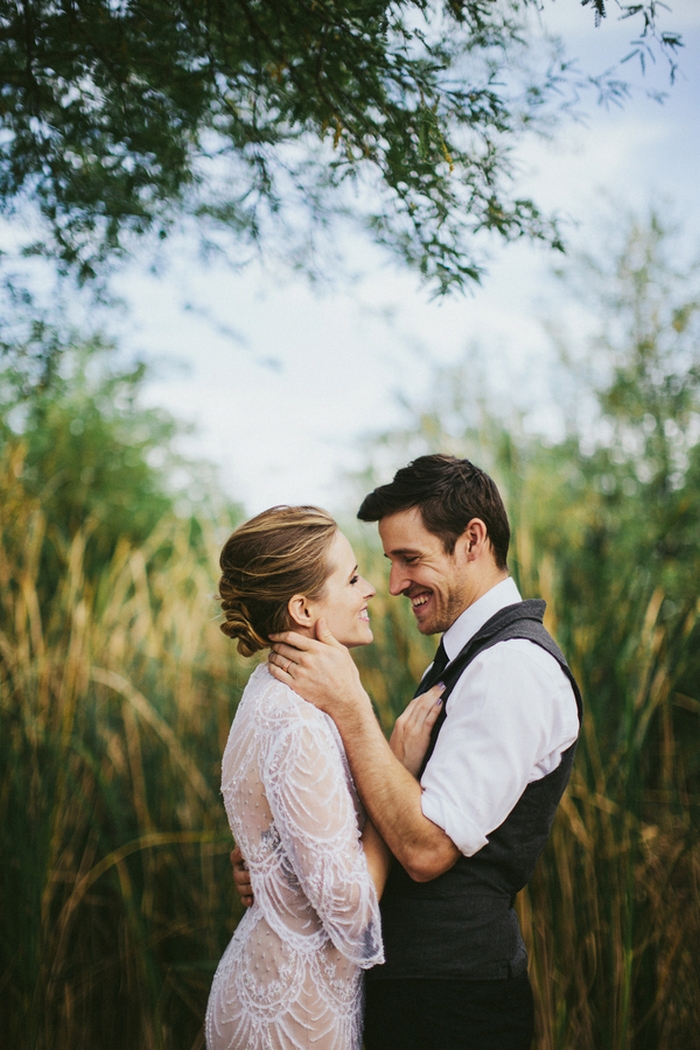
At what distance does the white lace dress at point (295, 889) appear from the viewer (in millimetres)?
1580

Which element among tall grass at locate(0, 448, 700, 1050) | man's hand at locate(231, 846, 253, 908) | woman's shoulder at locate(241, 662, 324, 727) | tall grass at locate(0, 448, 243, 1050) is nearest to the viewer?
woman's shoulder at locate(241, 662, 324, 727)

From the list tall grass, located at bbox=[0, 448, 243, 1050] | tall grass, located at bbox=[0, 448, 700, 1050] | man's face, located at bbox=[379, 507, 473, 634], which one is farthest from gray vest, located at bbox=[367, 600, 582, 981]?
tall grass, located at bbox=[0, 448, 243, 1050]

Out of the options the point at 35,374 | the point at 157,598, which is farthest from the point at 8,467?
the point at 157,598

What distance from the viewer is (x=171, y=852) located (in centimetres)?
337

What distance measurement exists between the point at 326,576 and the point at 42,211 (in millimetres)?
1523

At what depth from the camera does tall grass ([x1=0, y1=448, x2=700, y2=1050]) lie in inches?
101

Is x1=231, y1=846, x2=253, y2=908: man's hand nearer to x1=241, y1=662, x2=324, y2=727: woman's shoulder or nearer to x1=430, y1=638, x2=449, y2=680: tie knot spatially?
x1=241, y1=662, x2=324, y2=727: woman's shoulder

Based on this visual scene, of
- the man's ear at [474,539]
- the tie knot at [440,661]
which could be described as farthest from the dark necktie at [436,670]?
the man's ear at [474,539]

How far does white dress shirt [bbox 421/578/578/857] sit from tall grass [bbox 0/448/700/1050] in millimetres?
799

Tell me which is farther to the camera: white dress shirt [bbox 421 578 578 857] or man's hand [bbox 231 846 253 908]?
→ man's hand [bbox 231 846 253 908]

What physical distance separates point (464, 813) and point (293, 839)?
0.35 metres

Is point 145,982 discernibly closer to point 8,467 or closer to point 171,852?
point 171,852

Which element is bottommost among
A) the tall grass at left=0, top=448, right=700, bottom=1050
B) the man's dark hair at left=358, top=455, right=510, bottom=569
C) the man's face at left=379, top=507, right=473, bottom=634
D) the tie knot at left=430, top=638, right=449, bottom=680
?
the tall grass at left=0, top=448, right=700, bottom=1050

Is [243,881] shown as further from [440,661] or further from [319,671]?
[440,661]
